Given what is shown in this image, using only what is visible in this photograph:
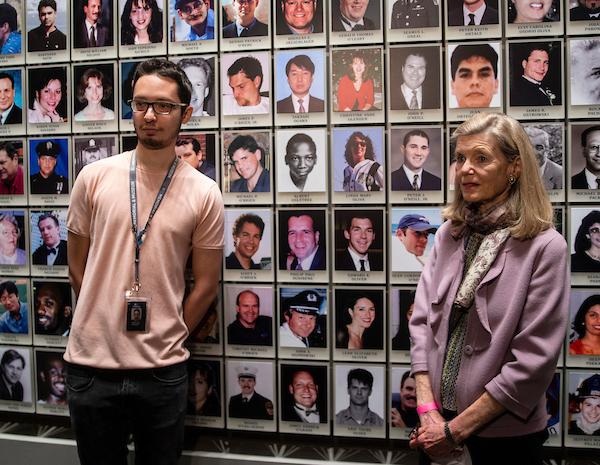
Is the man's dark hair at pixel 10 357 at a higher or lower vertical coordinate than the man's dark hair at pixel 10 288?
lower

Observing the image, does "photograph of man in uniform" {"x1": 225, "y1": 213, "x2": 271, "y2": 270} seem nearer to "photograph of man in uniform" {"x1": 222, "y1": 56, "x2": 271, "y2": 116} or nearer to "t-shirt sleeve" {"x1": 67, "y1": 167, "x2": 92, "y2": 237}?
"photograph of man in uniform" {"x1": 222, "y1": 56, "x2": 271, "y2": 116}

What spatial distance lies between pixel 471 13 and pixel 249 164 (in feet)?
3.92

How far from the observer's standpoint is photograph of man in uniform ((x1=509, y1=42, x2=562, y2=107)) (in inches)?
82.4

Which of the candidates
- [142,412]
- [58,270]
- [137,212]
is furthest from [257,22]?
Answer: [142,412]

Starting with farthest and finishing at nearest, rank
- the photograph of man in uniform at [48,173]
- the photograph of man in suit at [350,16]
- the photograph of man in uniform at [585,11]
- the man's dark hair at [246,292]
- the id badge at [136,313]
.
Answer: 1. the photograph of man in uniform at [48,173]
2. the man's dark hair at [246,292]
3. the photograph of man in suit at [350,16]
4. the photograph of man in uniform at [585,11]
5. the id badge at [136,313]

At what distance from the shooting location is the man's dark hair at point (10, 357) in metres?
2.51

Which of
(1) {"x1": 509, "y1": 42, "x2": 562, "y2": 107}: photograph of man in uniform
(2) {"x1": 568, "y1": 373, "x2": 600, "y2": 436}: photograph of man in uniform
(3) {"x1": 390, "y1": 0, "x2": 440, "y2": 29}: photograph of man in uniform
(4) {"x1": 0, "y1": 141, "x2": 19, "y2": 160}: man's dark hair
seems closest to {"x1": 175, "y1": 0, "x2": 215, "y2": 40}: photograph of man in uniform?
(3) {"x1": 390, "y1": 0, "x2": 440, "y2": 29}: photograph of man in uniform

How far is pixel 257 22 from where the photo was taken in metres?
2.26

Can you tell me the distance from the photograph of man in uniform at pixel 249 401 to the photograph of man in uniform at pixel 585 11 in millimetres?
2137

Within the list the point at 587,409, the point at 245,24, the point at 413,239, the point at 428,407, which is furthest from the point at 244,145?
the point at 587,409

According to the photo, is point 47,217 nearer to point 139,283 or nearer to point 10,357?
point 10,357

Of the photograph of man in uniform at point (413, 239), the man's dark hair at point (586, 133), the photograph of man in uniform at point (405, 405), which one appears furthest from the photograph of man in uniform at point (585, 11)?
the photograph of man in uniform at point (405, 405)

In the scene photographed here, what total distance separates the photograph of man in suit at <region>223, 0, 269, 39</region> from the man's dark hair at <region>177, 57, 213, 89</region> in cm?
16

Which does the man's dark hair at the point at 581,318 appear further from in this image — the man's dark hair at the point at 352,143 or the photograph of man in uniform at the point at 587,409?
the man's dark hair at the point at 352,143
